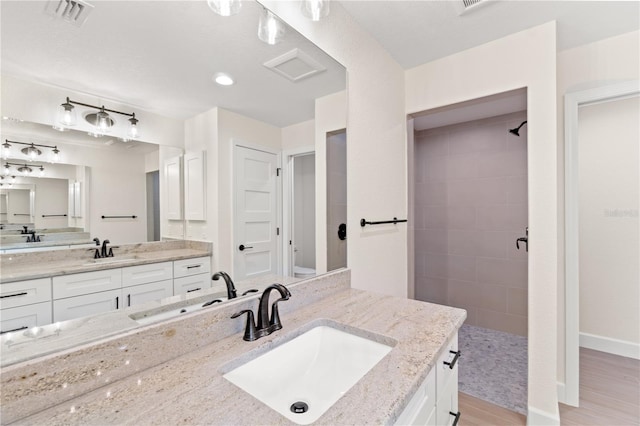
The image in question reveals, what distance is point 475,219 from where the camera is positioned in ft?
10.0

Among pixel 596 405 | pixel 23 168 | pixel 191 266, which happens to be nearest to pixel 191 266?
pixel 191 266

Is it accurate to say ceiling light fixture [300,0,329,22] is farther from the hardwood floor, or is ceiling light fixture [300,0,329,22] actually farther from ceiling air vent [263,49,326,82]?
the hardwood floor

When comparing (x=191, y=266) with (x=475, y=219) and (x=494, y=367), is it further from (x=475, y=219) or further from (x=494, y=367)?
(x=475, y=219)

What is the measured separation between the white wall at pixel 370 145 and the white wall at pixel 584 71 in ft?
3.26

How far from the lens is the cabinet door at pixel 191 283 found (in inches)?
36.6

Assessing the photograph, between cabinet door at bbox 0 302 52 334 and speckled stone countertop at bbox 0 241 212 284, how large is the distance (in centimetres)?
7

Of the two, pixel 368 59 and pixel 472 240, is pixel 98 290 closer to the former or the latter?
pixel 368 59

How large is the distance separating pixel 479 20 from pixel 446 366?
73.3 inches

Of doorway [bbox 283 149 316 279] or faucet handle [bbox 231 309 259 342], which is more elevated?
doorway [bbox 283 149 316 279]

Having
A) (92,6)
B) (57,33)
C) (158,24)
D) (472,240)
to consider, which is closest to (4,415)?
(57,33)

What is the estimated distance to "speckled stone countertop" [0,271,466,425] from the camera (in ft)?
1.87

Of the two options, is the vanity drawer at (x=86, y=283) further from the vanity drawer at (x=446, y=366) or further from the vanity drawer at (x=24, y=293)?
the vanity drawer at (x=446, y=366)

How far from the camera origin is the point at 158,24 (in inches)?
35.6

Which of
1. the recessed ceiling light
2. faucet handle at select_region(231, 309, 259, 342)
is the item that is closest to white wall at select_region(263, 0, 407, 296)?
the recessed ceiling light
